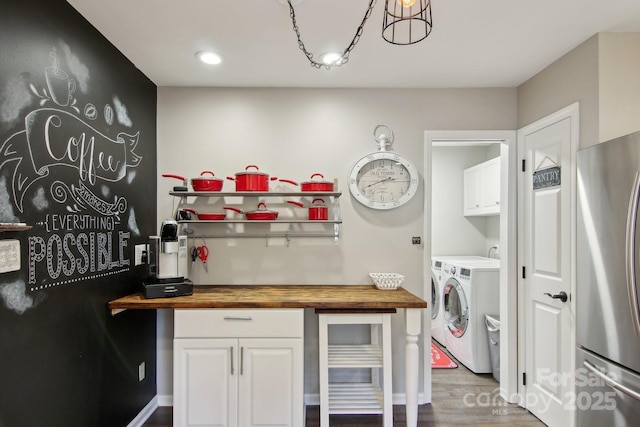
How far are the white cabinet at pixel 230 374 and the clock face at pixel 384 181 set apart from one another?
1223mm

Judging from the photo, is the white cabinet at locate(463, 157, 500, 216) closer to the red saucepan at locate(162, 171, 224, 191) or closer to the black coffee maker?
the red saucepan at locate(162, 171, 224, 191)

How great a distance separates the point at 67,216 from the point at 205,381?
1.23 metres

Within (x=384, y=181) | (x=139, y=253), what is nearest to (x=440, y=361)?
(x=384, y=181)

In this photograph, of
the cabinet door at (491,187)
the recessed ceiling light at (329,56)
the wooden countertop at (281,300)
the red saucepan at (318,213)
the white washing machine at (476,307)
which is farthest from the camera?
the cabinet door at (491,187)

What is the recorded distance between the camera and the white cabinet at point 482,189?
3538 millimetres

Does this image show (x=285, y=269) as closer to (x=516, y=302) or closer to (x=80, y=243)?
(x=80, y=243)

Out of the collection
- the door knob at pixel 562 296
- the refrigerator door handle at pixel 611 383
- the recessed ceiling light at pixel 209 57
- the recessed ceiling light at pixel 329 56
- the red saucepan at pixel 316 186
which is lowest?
the refrigerator door handle at pixel 611 383

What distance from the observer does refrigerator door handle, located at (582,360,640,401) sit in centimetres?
149

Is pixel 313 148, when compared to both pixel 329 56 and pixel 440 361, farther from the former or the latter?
pixel 440 361

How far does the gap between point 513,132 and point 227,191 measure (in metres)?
2.31

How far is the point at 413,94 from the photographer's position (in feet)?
8.86

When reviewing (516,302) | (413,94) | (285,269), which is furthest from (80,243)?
(516,302)

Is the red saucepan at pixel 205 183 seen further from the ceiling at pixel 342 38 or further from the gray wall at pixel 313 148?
the ceiling at pixel 342 38

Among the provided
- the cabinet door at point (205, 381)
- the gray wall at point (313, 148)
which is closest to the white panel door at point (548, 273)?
the gray wall at point (313, 148)
